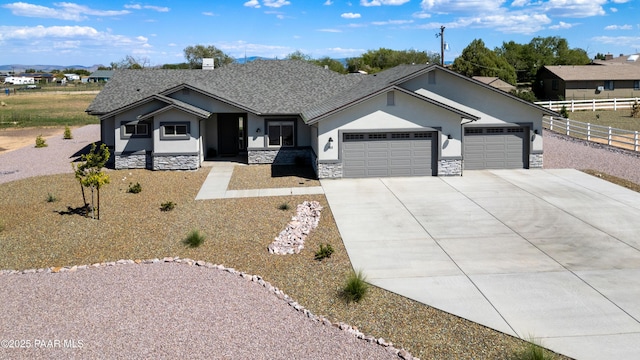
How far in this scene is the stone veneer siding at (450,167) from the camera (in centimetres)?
2198

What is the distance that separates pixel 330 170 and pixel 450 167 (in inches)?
208

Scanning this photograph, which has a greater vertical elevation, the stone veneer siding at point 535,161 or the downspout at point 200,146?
the downspout at point 200,146

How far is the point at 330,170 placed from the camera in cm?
2183

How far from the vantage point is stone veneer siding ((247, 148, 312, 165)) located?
25906 millimetres

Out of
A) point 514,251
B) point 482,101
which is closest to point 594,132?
point 482,101

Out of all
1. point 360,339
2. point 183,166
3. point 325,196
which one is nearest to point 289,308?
point 360,339

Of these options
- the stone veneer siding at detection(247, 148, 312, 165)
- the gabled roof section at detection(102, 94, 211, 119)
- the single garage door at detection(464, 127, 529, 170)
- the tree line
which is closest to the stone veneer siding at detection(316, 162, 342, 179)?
the stone veneer siding at detection(247, 148, 312, 165)

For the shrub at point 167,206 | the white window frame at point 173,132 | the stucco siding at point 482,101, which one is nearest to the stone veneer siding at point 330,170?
the stucco siding at point 482,101

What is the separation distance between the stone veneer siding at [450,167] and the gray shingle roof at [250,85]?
317 inches

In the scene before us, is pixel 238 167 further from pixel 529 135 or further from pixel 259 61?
pixel 529 135

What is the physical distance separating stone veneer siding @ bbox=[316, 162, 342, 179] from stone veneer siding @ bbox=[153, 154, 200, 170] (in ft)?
21.1

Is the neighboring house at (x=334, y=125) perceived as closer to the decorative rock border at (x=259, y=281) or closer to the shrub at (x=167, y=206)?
the shrub at (x=167, y=206)

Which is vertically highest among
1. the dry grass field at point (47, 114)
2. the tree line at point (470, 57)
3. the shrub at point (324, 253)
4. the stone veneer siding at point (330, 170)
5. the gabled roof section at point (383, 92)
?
the tree line at point (470, 57)

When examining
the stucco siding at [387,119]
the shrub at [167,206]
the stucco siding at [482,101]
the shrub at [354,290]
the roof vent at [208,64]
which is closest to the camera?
the shrub at [354,290]
